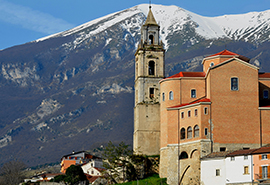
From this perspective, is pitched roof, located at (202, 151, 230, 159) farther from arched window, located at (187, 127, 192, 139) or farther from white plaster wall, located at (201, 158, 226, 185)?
arched window, located at (187, 127, 192, 139)

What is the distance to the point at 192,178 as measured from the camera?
72500mm

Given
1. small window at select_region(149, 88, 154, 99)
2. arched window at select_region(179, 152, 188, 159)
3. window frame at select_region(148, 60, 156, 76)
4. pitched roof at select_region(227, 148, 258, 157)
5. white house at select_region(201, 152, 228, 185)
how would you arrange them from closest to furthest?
pitched roof at select_region(227, 148, 258, 157) → white house at select_region(201, 152, 228, 185) → arched window at select_region(179, 152, 188, 159) → small window at select_region(149, 88, 154, 99) → window frame at select_region(148, 60, 156, 76)

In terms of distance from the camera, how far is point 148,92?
290ft

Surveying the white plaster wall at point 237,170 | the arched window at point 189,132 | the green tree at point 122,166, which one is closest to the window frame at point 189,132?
the arched window at point 189,132

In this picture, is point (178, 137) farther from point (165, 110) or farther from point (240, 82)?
point (240, 82)

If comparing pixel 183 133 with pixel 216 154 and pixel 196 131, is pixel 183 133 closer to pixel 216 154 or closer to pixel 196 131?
pixel 196 131

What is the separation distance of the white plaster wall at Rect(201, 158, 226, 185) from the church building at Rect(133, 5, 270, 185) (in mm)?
1592

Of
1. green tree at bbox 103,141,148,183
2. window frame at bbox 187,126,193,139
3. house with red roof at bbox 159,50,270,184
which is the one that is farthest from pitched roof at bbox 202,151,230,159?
green tree at bbox 103,141,148,183

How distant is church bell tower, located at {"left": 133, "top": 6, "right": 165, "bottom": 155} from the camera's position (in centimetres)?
8562

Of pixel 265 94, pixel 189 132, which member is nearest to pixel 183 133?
pixel 189 132

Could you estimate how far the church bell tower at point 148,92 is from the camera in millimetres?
85625

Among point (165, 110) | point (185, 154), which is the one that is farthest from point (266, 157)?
point (165, 110)

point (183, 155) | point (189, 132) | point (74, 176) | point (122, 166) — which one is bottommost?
point (74, 176)

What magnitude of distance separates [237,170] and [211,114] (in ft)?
33.0
